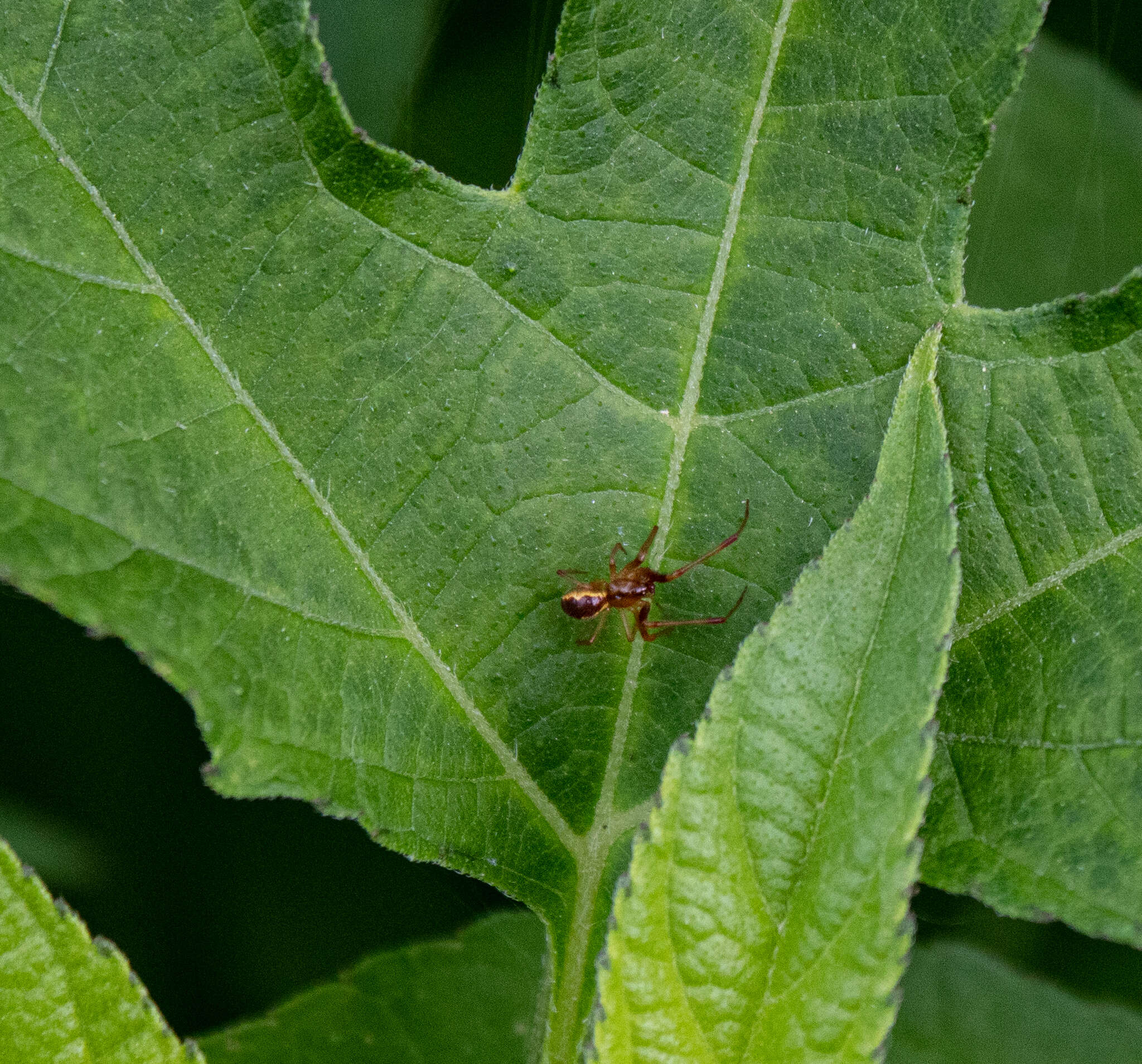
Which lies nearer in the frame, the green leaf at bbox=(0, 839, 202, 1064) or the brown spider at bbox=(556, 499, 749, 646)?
the green leaf at bbox=(0, 839, 202, 1064)


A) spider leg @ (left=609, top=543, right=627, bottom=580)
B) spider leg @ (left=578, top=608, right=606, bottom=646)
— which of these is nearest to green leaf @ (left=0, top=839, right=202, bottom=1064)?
spider leg @ (left=578, top=608, right=606, bottom=646)

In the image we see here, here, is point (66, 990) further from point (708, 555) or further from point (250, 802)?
point (708, 555)

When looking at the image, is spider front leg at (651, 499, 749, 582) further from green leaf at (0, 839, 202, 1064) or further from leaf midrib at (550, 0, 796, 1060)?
green leaf at (0, 839, 202, 1064)

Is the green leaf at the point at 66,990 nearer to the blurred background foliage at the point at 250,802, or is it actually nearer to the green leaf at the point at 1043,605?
the blurred background foliage at the point at 250,802

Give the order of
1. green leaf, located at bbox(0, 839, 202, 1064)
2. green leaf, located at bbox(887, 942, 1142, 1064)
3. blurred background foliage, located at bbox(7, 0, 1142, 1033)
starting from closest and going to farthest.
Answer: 1. green leaf, located at bbox(0, 839, 202, 1064)
2. blurred background foliage, located at bbox(7, 0, 1142, 1033)
3. green leaf, located at bbox(887, 942, 1142, 1064)

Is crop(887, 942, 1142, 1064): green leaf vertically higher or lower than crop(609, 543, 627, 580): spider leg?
lower

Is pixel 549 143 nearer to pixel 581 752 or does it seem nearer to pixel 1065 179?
pixel 581 752
